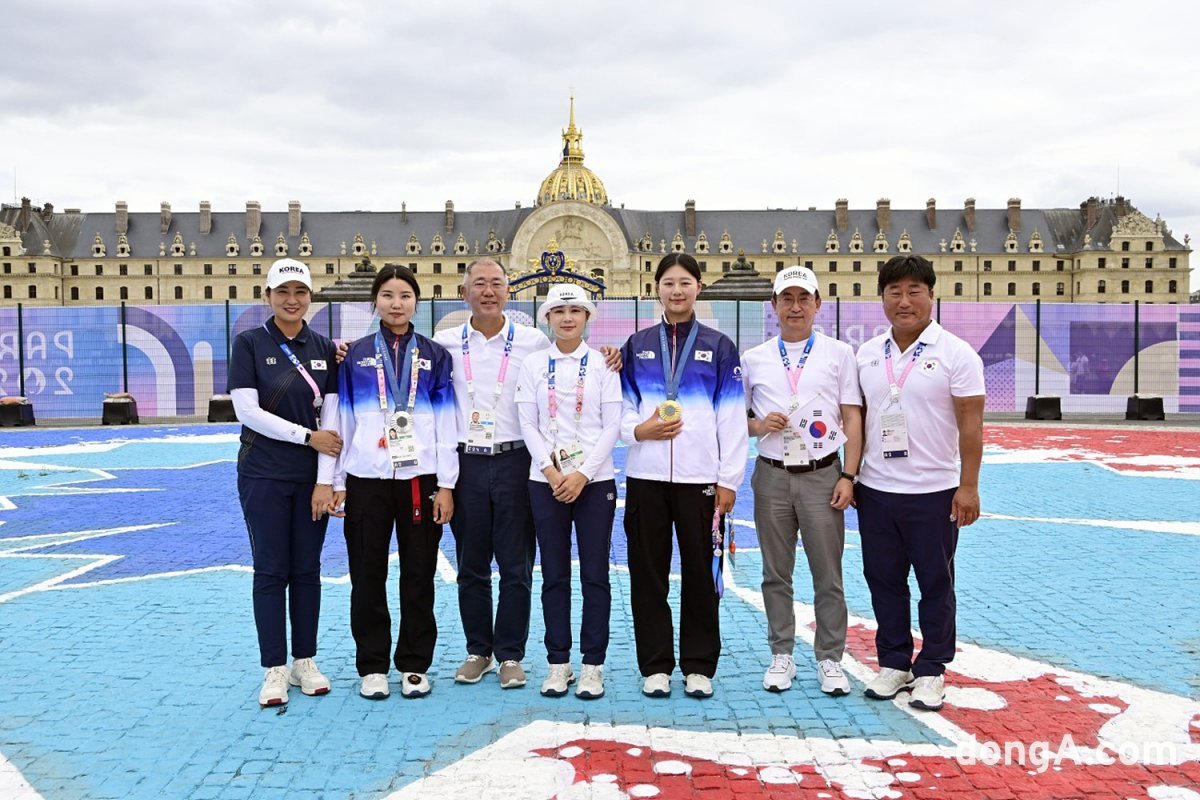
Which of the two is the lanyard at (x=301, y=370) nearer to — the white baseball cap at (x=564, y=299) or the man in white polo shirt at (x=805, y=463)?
the white baseball cap at (x=564, y=299)

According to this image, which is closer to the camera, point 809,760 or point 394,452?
point 809,760

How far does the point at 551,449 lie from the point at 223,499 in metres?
7.29

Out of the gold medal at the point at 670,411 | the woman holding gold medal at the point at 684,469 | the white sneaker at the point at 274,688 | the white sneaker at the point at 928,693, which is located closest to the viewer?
the white sneaker at the point at 928,693

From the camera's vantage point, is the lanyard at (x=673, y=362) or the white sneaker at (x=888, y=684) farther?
the lanyard at (x=673, y=362)

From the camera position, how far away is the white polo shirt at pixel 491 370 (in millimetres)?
4953

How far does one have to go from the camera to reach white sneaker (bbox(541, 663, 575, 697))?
4.73 m

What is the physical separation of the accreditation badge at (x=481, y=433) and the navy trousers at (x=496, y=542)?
4cm

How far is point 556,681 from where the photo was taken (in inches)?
187

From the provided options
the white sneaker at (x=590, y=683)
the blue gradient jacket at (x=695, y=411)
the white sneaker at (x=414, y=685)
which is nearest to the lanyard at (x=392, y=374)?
the blue gradient jacket at (x=695, y=411)

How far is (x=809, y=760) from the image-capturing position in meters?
3.91

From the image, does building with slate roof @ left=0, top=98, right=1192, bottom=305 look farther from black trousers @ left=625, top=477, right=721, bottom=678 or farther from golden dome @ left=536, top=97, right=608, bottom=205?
black trousers @ left=625, top=477, right=721, bottom=678

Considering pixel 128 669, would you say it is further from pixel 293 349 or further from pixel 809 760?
pixel 809 760

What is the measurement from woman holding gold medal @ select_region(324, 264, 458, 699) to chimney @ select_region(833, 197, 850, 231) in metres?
94.8

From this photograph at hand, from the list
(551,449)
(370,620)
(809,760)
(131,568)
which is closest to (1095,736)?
(809,760)
